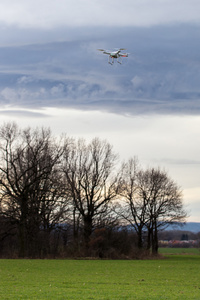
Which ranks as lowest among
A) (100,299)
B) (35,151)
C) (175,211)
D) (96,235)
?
(100,299)

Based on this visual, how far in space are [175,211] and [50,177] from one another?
29.8 meters

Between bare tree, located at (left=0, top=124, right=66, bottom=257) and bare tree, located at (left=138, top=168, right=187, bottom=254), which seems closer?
bare tree, located at (left=0, top=124, right=66, bottom=257)

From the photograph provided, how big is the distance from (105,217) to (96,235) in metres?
9.54

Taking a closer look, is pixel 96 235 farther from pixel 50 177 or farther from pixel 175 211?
pixel 175 211

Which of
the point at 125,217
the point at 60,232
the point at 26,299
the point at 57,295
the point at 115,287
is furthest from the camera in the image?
the point at 125,217

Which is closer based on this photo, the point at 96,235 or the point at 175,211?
the point at 96,235

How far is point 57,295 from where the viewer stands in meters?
17.3

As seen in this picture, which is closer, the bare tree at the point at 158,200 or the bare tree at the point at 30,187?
the bare tree at the point at 30,187

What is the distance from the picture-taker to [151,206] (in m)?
78.1

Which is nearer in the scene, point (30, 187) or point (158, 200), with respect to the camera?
point (30, 187)

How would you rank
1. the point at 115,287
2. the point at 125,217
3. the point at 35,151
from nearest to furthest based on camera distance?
the point at 115,287 → the point at 35,151 → the point at 125,217

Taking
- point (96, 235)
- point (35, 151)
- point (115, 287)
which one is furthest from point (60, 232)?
point (115, 287)

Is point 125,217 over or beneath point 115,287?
over

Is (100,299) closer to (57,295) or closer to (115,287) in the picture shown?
(57,295)
